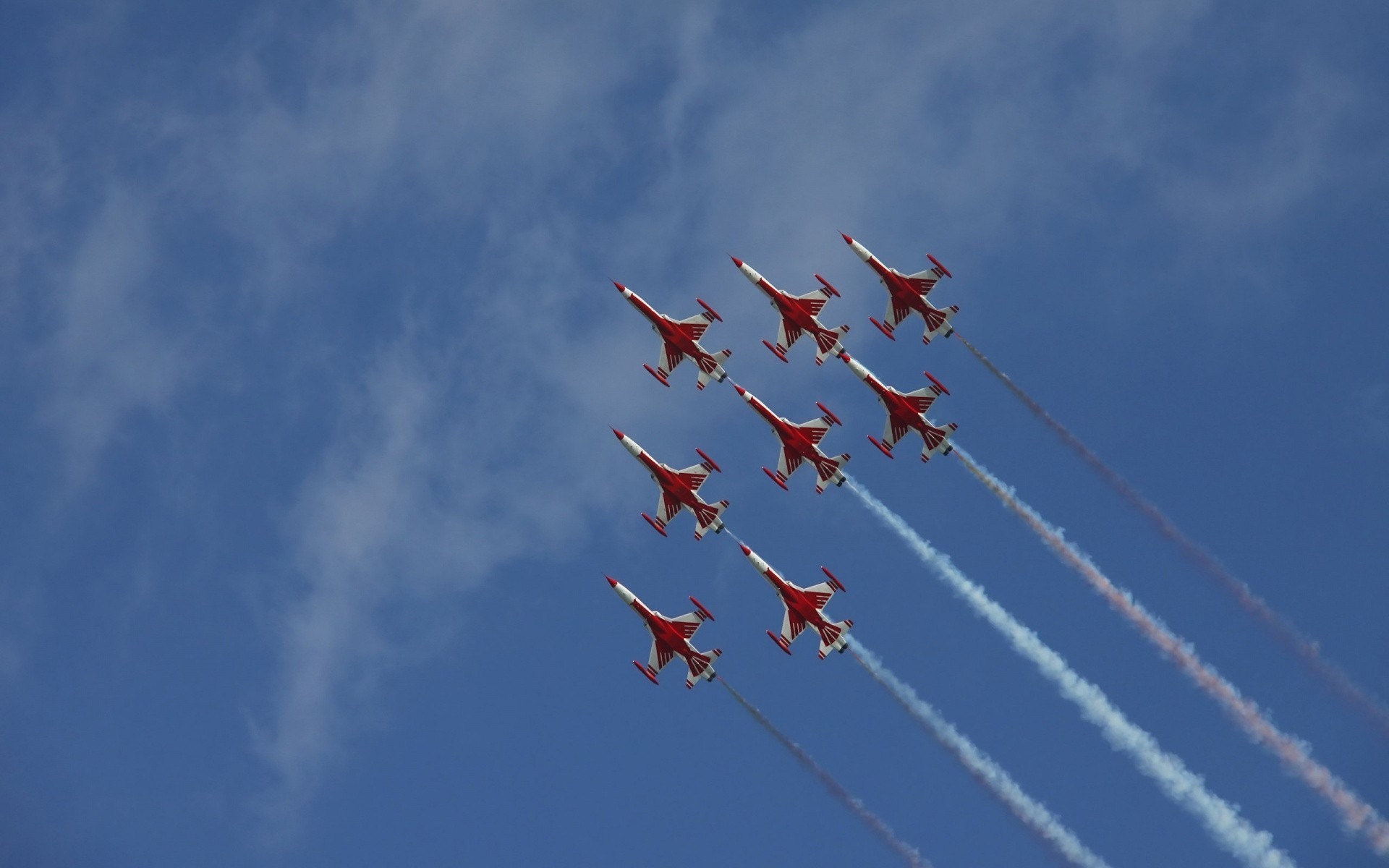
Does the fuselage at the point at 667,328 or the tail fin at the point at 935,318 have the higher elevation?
the tail fin at the point at 935,318

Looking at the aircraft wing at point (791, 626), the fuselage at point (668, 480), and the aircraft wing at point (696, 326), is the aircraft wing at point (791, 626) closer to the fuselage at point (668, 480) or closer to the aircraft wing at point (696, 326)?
the fuselage at point (668, 480)

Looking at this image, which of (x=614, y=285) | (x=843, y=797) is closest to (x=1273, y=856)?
(x=843, y=797)

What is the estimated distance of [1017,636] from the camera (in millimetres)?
143125

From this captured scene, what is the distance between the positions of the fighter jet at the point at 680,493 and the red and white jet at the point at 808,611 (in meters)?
4.34

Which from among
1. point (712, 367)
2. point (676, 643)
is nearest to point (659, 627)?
point (676, 643)

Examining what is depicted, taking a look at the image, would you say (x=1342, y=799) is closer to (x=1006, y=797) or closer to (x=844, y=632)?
(x=1006, y=797)

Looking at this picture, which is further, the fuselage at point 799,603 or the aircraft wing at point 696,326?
the aircraft wing at point 696,326

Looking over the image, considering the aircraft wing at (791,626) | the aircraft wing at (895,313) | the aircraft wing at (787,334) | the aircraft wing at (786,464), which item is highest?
the aircraft wing at (895,313)

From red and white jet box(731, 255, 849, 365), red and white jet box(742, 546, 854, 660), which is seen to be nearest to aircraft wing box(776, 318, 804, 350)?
red and white jet box(731, 255, 849, 365)

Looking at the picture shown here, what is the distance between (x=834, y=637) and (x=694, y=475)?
14845mm

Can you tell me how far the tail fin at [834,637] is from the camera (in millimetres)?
143250

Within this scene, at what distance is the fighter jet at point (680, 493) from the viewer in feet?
478

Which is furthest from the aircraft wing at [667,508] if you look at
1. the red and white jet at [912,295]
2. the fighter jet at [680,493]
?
the red and white jet at [912,295]

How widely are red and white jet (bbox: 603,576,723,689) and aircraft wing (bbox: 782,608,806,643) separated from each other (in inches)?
189
